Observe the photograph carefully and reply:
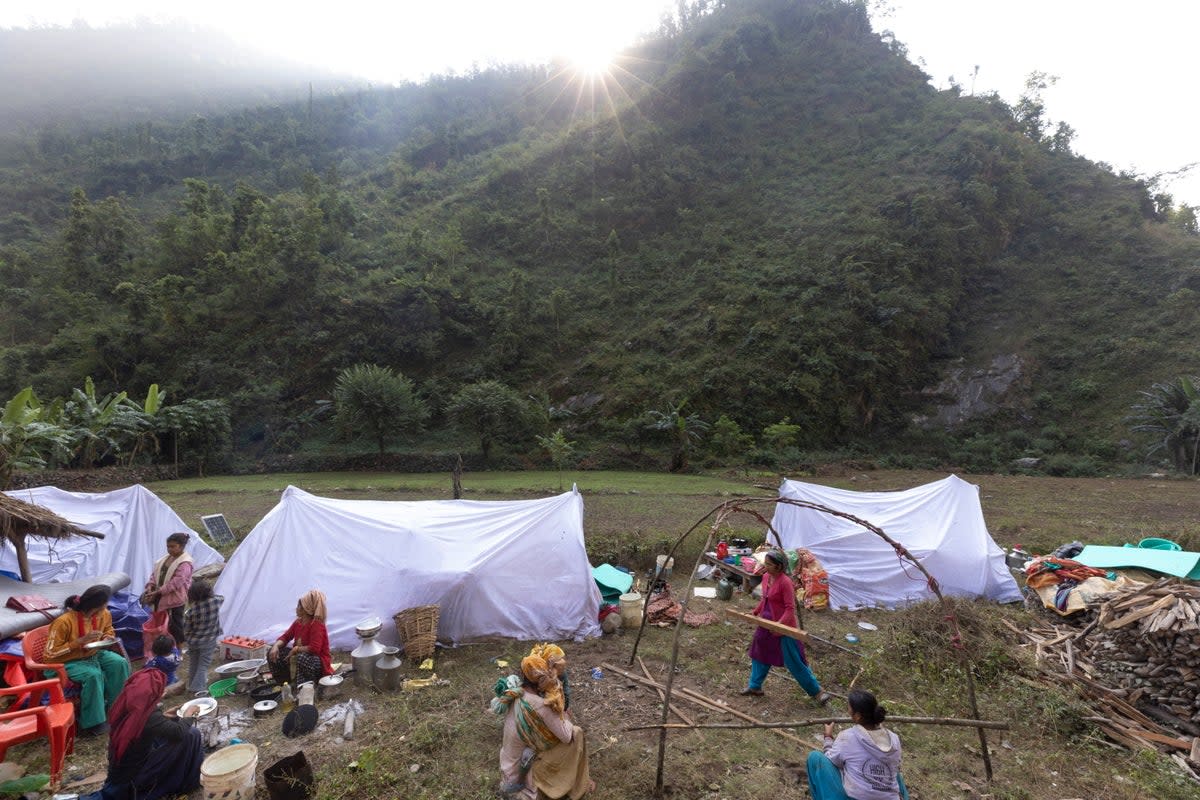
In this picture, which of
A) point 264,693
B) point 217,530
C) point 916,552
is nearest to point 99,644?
point 264,693

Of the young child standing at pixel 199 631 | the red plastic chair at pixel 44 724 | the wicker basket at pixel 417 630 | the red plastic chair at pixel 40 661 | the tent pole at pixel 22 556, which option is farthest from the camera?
the wicker basket at pixel 417 630

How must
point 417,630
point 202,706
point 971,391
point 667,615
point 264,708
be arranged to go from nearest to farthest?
point 202,706 < point 264,708 < point 417,630 < point 667,615 < point 971,391

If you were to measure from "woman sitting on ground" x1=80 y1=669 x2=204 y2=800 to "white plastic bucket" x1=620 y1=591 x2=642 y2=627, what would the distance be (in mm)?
5267

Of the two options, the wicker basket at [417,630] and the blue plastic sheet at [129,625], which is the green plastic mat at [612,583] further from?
the blue plastic sheet at [129,625]

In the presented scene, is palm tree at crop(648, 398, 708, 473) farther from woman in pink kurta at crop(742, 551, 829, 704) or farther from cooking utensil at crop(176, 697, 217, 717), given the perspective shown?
cooking utensil at crop(176, 697, 217, 717)

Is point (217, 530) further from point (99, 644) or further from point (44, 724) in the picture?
point (44, 724)

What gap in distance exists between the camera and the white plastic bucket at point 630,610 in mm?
8312

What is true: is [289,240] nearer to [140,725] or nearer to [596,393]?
[596,393]

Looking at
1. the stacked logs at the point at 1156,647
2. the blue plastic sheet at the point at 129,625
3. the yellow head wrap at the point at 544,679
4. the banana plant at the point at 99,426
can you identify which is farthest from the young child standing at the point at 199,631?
the banana plant at the point at 99,426

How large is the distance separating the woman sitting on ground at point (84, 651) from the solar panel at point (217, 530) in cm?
667

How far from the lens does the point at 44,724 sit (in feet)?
15.5

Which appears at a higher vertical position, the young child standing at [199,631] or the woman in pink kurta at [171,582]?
the woman in pink kurta at [171,582]

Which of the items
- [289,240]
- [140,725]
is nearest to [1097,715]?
[140,725]

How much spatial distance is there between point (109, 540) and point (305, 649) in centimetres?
530
